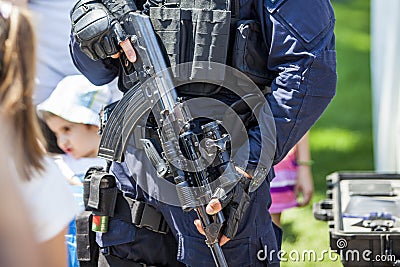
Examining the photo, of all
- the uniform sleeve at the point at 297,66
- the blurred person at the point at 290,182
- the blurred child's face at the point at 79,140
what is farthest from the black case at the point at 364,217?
the blurred child's face at the point at 79,140

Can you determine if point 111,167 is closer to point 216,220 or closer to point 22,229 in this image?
point 216,220

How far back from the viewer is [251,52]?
3.18m

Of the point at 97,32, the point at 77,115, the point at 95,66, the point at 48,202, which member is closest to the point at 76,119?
the point at 77,115

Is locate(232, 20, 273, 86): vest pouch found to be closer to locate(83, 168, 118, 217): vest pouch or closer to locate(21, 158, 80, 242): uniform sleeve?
locate(83, 168, 118, 217): vest pouch

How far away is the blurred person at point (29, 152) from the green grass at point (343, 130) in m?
2.21

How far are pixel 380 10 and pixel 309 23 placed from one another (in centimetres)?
364

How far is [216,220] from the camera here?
10.0 ft

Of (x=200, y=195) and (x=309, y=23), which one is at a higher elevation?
(x=309, y=23)

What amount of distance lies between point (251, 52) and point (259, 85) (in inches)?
5.1

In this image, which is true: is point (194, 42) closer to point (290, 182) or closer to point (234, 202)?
point (234, 202)

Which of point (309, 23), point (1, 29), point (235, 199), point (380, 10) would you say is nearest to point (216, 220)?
point (235, 199)

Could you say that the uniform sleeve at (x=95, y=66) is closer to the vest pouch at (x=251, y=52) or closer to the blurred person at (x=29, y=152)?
the blurred person at (x=29, y=152)

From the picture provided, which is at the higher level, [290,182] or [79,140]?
[79,140]

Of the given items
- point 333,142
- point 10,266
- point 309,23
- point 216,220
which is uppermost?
point 309,23
